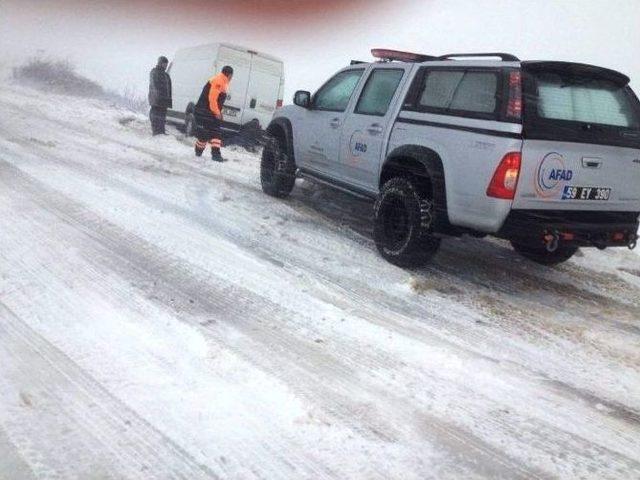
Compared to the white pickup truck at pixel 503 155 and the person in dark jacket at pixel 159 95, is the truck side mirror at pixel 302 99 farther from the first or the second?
the person in dark jacket at pixel 159 95

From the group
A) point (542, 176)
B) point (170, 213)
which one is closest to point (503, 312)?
point (542, 176)

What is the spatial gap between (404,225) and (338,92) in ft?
7.45

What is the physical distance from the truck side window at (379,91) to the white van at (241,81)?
7080 millimetres

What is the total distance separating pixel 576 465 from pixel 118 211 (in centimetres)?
452

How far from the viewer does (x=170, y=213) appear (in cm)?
532

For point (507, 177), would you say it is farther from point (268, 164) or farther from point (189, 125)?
point (189, 125)

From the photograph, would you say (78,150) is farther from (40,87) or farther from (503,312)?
(40,87)

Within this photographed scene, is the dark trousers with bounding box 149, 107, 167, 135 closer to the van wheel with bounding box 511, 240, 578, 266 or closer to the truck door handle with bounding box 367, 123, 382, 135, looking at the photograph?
the truck door handle with bounding box 367, 123, 382, 135

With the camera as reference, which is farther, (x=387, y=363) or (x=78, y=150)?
(x=78, y=150)

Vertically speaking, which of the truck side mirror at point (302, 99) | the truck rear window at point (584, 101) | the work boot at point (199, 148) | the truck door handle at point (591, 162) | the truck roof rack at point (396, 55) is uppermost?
the truck roof rack at point (396, 55)

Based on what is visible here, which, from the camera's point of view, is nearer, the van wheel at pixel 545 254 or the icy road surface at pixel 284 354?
the icy road surface at pixel 284 354

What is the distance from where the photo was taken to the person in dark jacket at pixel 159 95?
460 inches

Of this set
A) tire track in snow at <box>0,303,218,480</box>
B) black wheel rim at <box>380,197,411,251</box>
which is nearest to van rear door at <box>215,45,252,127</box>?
black wheel rim at <box>380,197,411,251</box>

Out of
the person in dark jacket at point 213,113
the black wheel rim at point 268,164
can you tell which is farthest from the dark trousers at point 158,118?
the black wheel rim at point 268,164
